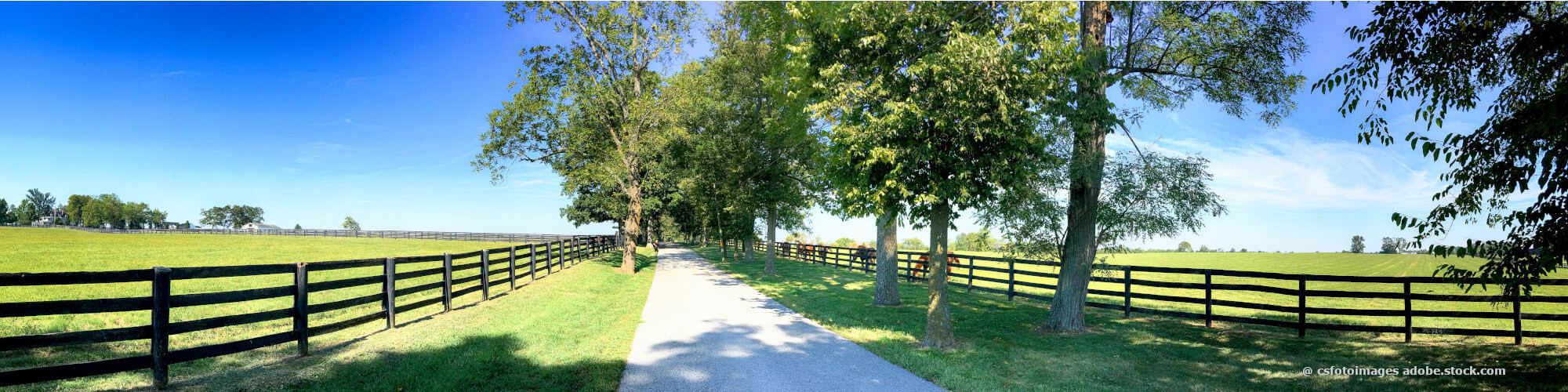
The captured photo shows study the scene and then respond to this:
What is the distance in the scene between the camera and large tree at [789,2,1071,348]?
7.32 metres

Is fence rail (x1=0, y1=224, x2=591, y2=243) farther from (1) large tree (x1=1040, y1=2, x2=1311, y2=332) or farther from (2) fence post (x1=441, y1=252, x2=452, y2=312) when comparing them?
(1) large tree (x1=1040, y1=2, x2=1311, y2=332)

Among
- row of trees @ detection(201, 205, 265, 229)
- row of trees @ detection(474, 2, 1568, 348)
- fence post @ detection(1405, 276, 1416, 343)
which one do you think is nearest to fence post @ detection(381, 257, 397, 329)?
row of trees @ detection(474, 2, 1568, 348)

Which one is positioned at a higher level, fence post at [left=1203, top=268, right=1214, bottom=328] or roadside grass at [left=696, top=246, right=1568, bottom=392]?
fence post at [left=1203, top=268, right=1214, bottom=328]

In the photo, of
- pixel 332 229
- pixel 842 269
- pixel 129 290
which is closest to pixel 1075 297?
pixel 842 269

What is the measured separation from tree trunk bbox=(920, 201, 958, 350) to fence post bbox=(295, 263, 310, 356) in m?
7.72

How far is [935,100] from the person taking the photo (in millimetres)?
7574

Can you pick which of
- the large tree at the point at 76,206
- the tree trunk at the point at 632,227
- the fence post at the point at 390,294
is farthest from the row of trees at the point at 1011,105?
the large tree at the point at 76,206

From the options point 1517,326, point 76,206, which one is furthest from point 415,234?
point 76,206

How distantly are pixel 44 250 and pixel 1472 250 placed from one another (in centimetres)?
4197

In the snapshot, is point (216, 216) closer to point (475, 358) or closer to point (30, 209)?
point (30, 209)

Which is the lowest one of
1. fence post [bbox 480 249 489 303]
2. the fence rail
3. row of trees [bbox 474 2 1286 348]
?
the fence rail

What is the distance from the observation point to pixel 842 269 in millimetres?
24625

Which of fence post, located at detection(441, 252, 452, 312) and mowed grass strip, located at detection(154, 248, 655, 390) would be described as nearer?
mowed grass strip, located at detection(154, 248, 655, 390)

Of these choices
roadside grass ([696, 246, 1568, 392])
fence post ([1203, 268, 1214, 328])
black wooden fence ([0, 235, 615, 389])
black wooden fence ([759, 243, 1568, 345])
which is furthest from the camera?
fence post ([1203, 268, 1214, 328])
